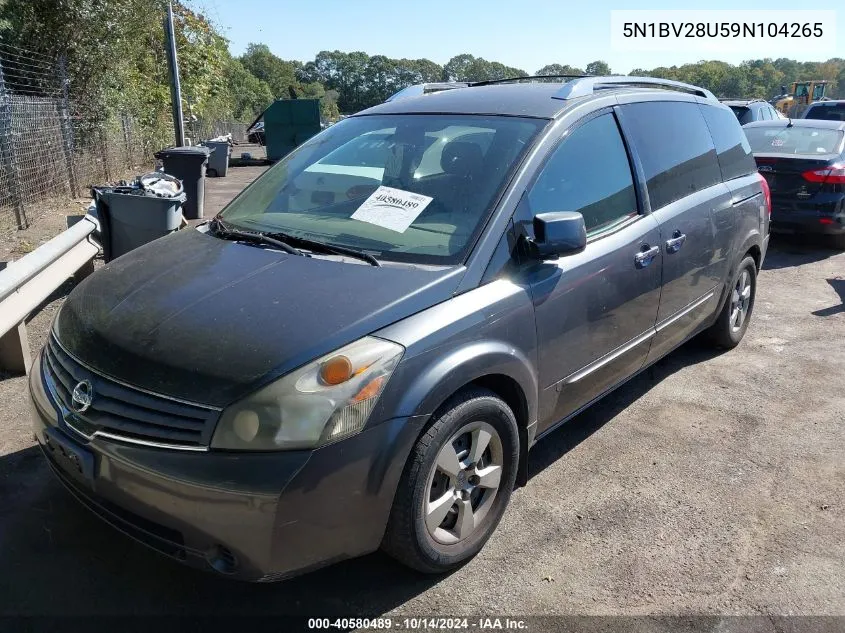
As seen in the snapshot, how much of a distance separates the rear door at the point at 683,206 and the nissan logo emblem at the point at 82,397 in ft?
9.55

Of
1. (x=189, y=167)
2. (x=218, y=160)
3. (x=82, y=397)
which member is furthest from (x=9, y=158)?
(x=218, y=160)

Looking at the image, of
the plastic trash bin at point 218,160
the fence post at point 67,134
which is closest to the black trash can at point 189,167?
the fence post at point 67,134

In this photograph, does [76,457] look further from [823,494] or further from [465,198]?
[823,494]

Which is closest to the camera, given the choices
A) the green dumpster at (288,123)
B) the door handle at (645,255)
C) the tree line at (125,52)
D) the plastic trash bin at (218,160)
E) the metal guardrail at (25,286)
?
the door handle at (645,255)

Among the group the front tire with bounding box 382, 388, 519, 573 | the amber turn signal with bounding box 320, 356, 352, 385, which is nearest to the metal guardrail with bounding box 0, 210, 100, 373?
the amber turn signal with bounding box 320, 356, 352, 385

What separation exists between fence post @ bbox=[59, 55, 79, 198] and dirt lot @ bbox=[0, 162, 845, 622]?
8.96 metres

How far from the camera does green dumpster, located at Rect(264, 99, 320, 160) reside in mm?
22969

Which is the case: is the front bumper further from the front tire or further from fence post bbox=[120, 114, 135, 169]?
fence post bbox=[120, 114, 135, 169]

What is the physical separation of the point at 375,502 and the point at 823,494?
7.99ft

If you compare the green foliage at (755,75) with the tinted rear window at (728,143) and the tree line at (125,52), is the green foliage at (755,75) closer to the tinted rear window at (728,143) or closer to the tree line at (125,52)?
the tree line at (125,52)

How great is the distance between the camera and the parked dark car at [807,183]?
8383 millimetres

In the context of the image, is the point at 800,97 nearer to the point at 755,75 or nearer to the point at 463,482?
the point at 463,482

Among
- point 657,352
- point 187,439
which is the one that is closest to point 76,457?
point 187,439

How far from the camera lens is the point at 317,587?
8.98 feet
